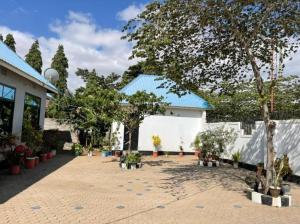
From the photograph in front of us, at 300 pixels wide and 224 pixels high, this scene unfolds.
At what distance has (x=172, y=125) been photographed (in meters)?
20.2

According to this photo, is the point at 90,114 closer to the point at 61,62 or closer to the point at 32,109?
the point at 32,109

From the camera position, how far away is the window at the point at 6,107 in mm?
11141

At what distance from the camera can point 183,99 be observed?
21.1 m

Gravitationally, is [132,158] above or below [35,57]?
below

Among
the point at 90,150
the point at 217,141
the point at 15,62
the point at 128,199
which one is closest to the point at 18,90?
the point at 15,62

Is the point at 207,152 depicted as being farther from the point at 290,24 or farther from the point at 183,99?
the point at 290,24

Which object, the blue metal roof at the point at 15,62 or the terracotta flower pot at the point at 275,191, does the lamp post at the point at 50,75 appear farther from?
the terracotta flower pot at the point at 275,191

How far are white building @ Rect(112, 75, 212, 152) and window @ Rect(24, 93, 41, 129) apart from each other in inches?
183

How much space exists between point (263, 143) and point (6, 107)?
9.54m

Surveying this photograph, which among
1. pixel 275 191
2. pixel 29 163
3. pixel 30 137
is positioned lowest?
pixel 275 191

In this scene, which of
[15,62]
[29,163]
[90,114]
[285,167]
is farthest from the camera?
[90,114]

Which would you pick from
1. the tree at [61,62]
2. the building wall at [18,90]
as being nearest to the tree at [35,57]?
the tree at [61,62]

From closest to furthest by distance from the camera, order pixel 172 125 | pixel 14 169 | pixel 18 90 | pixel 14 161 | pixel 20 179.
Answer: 1. pixel 20 179
2. pixel 14 169
3. pixel 14 161
4. pixel 18 90
5. pixel 172 125

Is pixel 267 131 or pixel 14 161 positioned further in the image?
pixel 14 161
